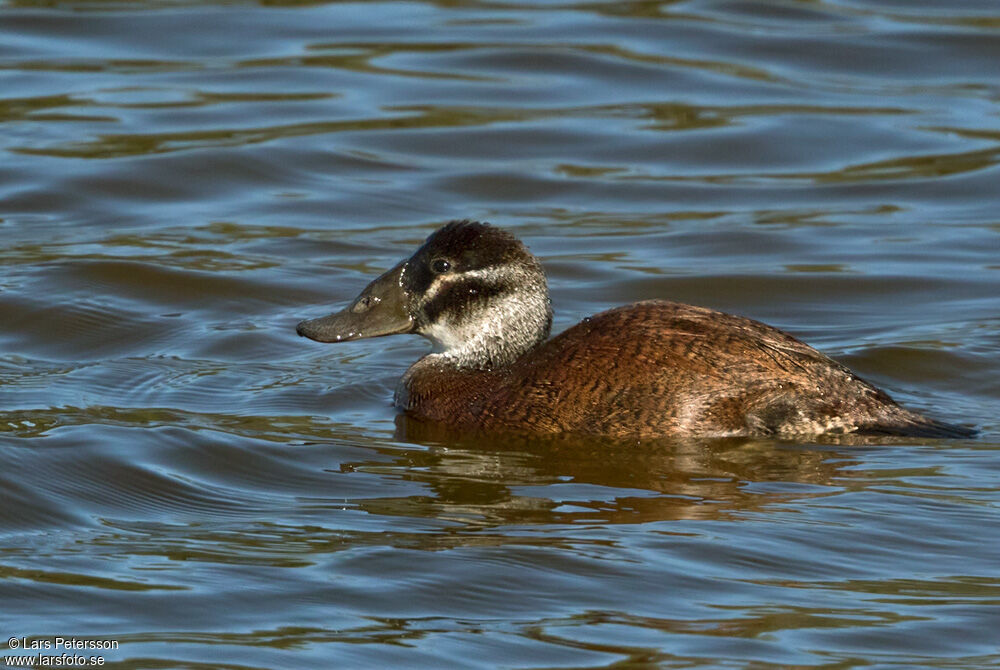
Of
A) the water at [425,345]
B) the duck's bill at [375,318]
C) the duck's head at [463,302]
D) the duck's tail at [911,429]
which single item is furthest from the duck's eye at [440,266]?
the duck's tail at [911,429]

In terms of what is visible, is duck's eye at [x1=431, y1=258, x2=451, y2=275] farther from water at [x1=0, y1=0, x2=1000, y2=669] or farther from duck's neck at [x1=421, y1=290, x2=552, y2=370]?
water at [x1=0, y1=0, x2=1000, y2=669]

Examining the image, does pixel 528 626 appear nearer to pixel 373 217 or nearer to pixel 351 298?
pixel 351 298

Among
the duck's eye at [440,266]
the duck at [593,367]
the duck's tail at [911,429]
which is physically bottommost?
the duck's tail at [911,429]

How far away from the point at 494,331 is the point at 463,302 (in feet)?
0.65

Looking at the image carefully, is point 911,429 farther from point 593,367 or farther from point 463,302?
point 463,302

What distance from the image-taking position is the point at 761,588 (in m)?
5.89

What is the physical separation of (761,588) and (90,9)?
12.8 m

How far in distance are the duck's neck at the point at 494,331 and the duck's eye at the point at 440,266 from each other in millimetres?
215

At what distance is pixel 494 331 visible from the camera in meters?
8.49

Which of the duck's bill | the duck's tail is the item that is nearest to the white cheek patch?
the duck's bill

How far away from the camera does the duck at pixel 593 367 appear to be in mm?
7625

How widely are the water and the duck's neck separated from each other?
1.64ft

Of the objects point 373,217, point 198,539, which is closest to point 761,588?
point 198,539

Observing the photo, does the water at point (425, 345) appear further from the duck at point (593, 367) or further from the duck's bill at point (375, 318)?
the duck's bill at point (375, 318)
